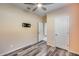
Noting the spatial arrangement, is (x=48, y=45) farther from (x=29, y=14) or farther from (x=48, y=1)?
(x=48, y=1)

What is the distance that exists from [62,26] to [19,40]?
1201 millimetres

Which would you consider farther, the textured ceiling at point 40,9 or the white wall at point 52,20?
the white wall at point 52,20

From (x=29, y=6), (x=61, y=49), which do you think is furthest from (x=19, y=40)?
(x=61, y=49)

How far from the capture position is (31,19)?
2543 millimetres

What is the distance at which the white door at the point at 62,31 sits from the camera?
2375mm

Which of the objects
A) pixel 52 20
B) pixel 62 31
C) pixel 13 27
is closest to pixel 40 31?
pixel 52 20

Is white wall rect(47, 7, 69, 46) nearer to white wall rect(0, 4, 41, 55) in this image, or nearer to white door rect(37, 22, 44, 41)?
white door rect(37, 22, 44, 41)

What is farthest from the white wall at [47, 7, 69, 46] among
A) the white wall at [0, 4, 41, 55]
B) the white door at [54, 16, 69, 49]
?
the white wall at [0, 4, 41, 55]

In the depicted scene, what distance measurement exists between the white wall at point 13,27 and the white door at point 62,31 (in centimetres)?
52

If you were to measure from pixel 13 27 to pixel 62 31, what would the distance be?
127 centimetres

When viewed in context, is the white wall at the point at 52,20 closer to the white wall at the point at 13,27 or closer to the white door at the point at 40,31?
the white door at the point at 40,31

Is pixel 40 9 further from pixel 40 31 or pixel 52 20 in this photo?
pixel 40 31

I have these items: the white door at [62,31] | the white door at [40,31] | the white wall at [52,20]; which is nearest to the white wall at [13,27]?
the white door at [40,31]

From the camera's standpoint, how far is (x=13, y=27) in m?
2.48
